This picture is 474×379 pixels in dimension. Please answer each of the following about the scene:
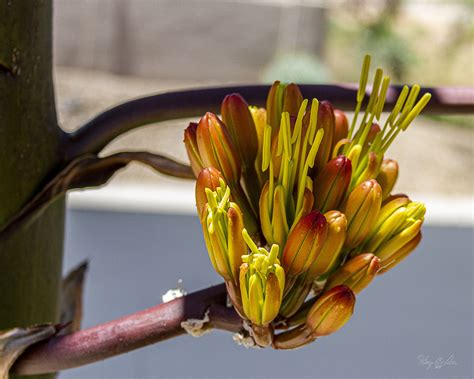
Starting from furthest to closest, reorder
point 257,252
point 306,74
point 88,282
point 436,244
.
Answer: point 306,74
point 436,244
point 88,282
point 257,252

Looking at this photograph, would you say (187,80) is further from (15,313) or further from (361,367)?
(15,313)

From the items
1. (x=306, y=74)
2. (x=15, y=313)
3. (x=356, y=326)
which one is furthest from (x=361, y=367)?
(x=306, y=74)

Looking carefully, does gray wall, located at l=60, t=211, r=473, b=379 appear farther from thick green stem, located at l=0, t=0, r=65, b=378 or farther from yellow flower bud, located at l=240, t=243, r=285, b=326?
yellow flower bud, located at l=240, t=243, r=285, b=326

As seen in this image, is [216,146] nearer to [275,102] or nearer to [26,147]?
[275,102]

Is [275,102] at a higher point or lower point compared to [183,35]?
lower

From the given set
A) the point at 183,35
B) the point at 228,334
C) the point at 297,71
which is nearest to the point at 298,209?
the point at 228,334

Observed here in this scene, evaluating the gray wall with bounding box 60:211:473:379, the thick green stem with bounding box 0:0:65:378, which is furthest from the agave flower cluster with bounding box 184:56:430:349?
the gray wall with bounding box 60:211:473:379
